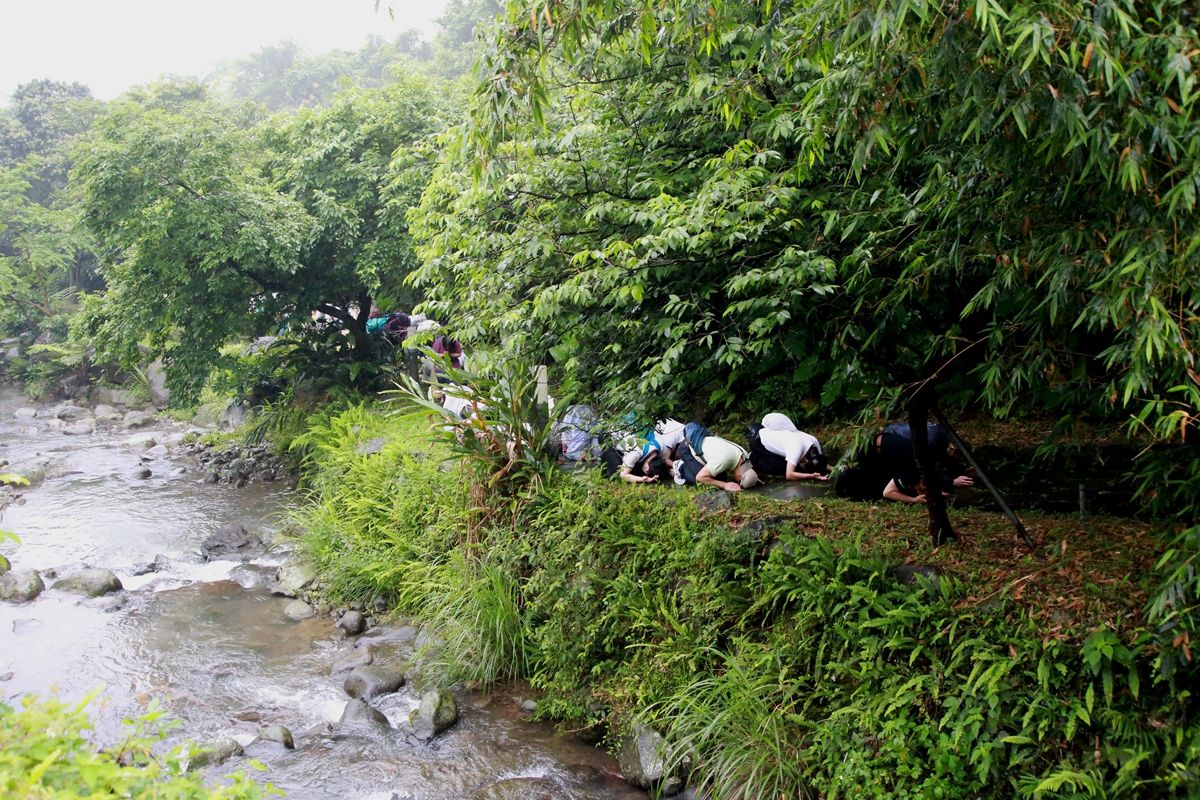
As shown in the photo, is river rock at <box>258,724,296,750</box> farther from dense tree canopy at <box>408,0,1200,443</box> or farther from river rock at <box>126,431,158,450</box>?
river rock at <box>126,431,158,450</box>

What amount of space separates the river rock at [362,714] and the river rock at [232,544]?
5.37 meters

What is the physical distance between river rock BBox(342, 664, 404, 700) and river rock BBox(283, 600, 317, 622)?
2087 mm

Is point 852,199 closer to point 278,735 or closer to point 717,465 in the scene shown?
point 717,465

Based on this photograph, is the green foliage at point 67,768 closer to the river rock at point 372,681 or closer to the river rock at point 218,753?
the river rock at point 218,753

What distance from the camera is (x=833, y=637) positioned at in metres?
4.48

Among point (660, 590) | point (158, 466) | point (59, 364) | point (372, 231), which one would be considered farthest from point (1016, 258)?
point (59, 364)

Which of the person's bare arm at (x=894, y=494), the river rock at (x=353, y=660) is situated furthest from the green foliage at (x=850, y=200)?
the river rock at (x=353, y=660)

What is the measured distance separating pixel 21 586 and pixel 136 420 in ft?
44.8

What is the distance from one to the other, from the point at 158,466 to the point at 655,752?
15435 millimetres

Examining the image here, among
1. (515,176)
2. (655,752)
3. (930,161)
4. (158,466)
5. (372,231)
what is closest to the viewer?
(930,161)

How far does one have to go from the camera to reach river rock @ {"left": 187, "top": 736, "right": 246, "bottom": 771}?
227 inches

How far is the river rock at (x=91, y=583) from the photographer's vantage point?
31.8 ft

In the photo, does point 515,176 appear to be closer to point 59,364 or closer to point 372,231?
point 372,231

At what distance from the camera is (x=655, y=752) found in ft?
16.5
